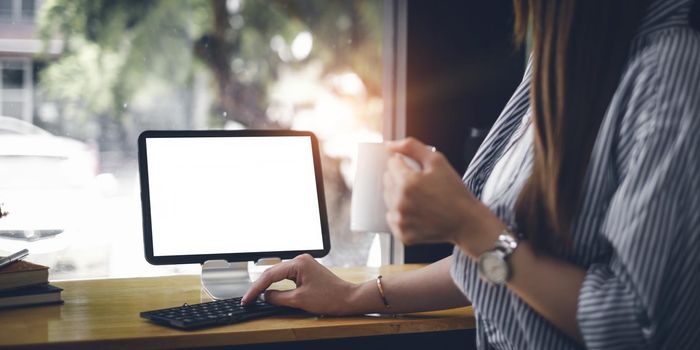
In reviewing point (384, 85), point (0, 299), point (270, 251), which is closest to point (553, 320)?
point (270, 251)

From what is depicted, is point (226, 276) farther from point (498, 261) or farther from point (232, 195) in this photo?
point (498, 261)

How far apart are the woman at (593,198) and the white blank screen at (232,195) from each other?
2.52ft

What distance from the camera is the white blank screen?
1.73 m

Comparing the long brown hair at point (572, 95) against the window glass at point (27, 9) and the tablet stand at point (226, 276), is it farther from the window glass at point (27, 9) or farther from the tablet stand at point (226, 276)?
the window glass at point (27, 9)

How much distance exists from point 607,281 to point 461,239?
20 cm

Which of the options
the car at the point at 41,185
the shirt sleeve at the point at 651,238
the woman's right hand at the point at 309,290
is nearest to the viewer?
the shirt sleeve at the point at 651,238

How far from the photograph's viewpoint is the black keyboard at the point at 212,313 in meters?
1.42

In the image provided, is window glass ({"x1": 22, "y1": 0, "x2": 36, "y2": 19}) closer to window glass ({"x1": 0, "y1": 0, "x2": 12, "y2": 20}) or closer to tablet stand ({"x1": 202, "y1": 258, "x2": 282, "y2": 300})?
window glass ({"x1": 0, "y1": 0, "x2": 12, "y2": 20})

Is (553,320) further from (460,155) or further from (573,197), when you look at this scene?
(460,155)

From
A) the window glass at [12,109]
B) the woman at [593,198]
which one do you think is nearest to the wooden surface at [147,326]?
the woman at [593,198]

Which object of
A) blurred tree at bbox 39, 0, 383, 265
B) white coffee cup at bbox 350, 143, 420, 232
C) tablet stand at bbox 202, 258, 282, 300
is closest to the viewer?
tablet stand at bbox 202, 258, 282, 300

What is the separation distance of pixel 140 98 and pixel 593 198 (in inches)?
75.9

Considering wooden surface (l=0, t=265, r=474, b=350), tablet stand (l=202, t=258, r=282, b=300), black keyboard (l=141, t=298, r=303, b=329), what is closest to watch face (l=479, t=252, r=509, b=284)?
wooden surface (l=0, t=265, r=474, b=350)

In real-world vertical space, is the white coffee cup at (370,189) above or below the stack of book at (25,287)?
above
